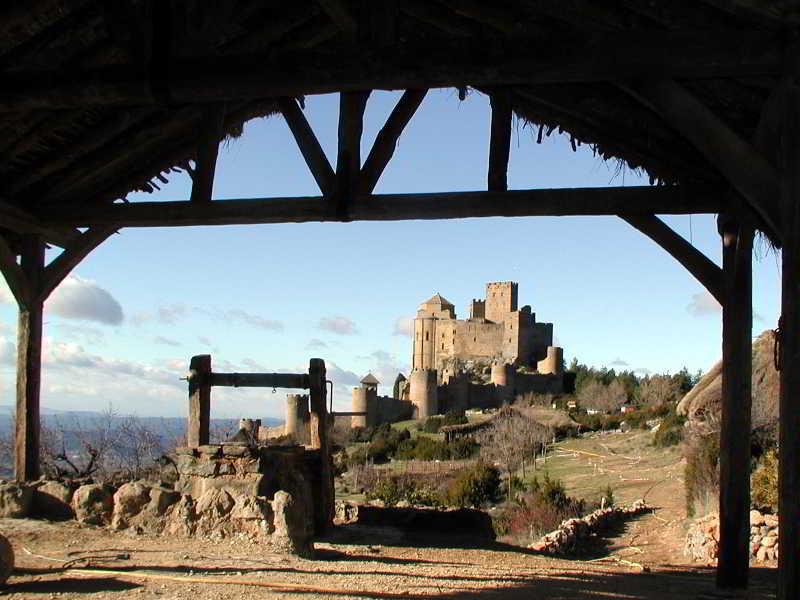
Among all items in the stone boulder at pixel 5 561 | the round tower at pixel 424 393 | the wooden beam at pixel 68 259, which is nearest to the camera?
the stone boulder at pixel 5 561

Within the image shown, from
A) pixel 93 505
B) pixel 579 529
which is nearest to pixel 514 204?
pixel 93 505

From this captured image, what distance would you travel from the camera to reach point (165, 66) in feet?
16.7

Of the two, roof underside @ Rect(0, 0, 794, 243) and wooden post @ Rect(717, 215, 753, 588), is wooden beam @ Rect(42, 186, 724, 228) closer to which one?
roof underside @ Rect(0, 0, 794, 243)

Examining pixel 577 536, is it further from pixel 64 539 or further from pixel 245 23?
pixel 245 23

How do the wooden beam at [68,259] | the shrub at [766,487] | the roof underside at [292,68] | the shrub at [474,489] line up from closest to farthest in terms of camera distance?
the roof underside at [292,68], the wooden beam at [68,259], the shrub at [766,487], the shrub at [474,489]

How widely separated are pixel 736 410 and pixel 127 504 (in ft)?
16.9

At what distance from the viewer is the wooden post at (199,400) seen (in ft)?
31.8

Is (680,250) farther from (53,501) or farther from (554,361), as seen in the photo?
(554,361)

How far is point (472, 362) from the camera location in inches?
2778

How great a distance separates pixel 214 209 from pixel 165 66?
90.7 inches

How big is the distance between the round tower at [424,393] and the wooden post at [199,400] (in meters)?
45.0

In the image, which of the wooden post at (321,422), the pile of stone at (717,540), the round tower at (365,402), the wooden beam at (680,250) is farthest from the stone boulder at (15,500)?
the round tower at (365,402)

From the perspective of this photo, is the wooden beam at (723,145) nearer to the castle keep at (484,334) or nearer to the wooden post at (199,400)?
the wooden post at (199,400)

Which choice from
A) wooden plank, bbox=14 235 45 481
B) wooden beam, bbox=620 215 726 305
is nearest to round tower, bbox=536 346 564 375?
wooden plank, bbox=14 235 45 481
